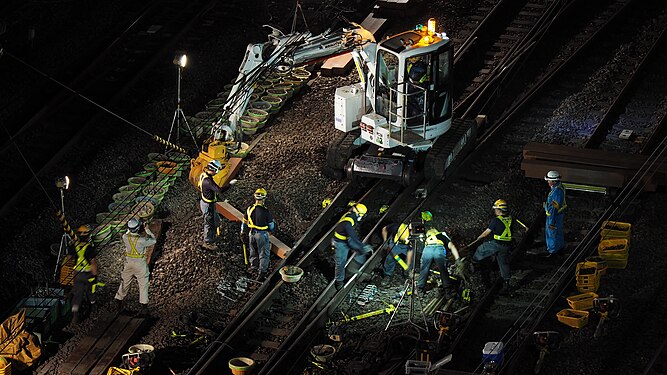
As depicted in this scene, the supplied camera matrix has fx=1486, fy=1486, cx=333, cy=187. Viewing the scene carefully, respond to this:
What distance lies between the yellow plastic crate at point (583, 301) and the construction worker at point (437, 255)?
199cm

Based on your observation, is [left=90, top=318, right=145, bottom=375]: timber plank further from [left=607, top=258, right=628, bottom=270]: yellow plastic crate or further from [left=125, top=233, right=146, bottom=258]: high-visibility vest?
[left=607, top=258, right=628, bottom=270]: yellow plastic crate

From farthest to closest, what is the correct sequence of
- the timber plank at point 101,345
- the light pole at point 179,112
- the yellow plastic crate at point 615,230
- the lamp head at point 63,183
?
1. the light pole at point 179,112
2. the lamp head at point 63,183
3. the yellow plastic crate at point 615,230
4. the timber plank at point 101,345

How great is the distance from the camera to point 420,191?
2720 centimetres

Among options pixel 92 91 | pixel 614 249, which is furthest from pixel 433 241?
pixel 92 91

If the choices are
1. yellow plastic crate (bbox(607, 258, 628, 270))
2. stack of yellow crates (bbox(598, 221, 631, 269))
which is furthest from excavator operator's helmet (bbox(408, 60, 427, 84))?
yellow plastic crate (bbox(607, 258, 628, 270))

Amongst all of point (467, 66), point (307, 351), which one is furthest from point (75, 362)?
point (467, 66)

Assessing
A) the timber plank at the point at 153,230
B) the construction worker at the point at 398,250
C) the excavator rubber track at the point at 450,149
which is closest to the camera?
the construction worker at the point at 398,250

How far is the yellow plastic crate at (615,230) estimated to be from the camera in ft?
82.0

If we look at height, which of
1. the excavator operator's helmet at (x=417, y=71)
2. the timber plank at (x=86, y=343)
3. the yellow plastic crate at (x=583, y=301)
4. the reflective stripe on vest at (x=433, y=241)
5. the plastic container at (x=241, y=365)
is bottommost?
the timber plank at (x=86, y=343)

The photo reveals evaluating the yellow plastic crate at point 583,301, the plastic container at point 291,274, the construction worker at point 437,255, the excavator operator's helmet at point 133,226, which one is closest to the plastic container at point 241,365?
the plastic container at point 291,274

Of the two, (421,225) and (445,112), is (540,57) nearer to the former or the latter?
(445,112)

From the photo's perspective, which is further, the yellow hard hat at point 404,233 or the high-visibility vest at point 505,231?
the yellow hard hat at point 404,233

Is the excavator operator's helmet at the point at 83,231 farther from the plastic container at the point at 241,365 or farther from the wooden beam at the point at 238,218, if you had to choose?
the plastic container at the point at 241,365

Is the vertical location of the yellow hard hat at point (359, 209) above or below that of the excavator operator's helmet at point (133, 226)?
below
